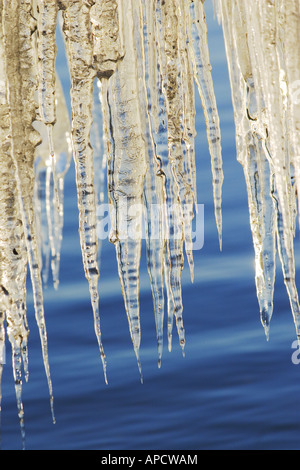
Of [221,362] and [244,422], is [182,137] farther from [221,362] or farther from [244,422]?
[221,362]

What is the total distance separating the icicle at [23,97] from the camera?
1.37 meters

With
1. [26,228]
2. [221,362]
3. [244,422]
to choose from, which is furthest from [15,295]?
[221,362]

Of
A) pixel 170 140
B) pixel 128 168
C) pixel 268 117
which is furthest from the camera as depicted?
pixel 170 140

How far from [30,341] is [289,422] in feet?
6.44

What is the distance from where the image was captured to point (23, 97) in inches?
55.1

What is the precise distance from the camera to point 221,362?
13.4ft

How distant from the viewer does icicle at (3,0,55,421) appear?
137cm

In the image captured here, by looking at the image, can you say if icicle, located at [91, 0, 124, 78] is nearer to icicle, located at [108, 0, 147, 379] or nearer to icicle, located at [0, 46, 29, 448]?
icicle, located at [108, 0, 147, 379]
